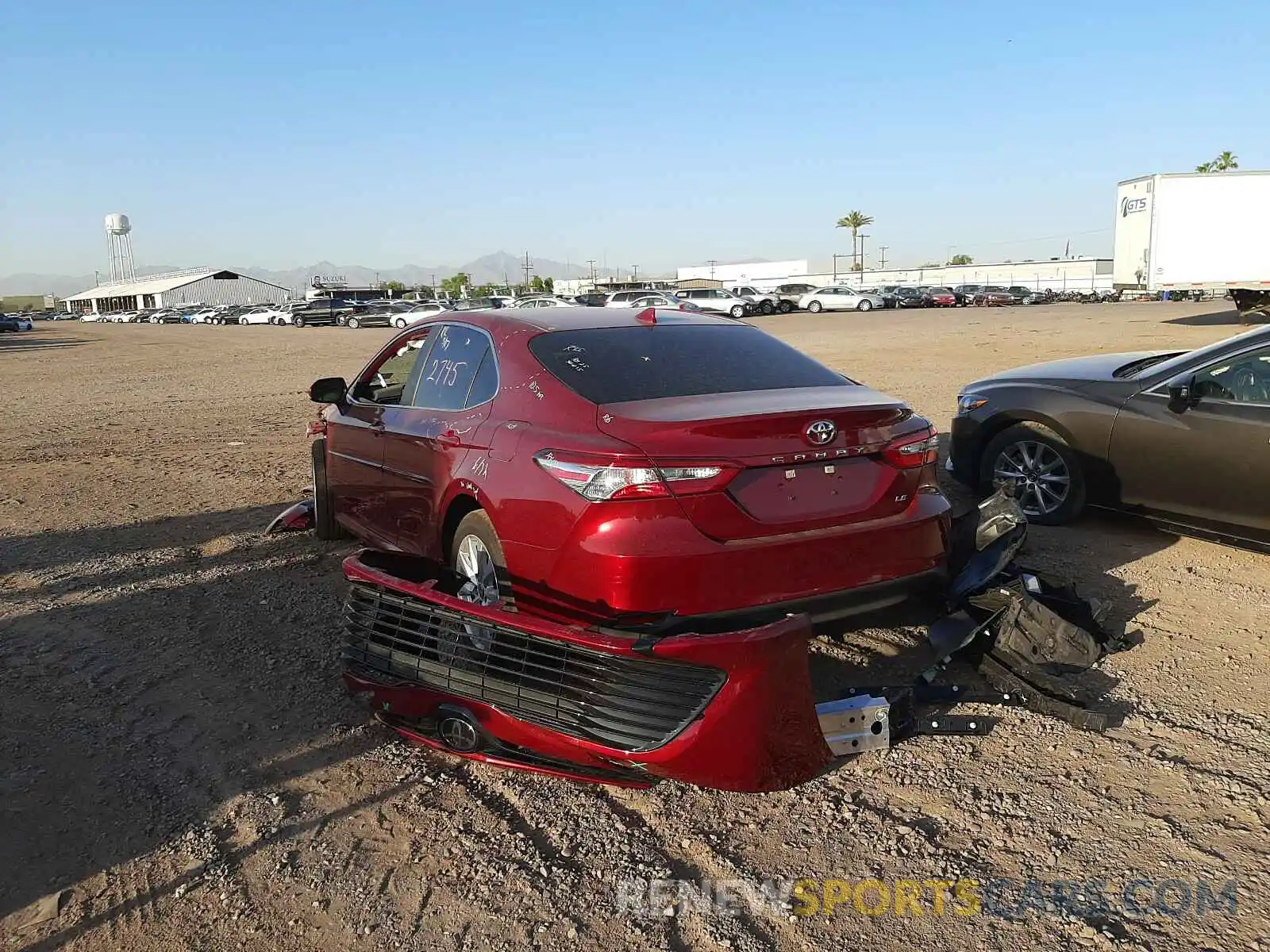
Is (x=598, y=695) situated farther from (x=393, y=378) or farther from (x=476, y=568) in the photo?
(x=393, y=378)

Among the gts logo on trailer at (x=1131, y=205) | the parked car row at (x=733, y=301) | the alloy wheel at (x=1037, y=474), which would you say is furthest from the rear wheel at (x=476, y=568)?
the parked car row at (x=733, y=301)

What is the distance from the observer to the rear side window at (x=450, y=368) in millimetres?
4449

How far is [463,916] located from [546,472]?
5.07ft

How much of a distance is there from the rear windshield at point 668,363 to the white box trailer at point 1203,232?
94.9 feet

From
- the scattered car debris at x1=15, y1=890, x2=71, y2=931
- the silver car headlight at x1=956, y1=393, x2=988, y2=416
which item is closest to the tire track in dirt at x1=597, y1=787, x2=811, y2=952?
the scattered car debris at x1=15, y1=890, x2=71, y2=931

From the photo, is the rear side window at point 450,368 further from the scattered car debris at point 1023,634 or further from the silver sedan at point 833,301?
the silver sedan at point 833,301

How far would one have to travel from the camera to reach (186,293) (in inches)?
4572

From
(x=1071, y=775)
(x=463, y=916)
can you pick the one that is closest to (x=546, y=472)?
(x=463, y=916)

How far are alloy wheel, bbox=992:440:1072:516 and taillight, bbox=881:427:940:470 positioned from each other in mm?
2647

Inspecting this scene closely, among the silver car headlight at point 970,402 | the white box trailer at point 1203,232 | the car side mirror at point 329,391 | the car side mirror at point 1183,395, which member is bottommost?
the silver car headlight at point 970,402

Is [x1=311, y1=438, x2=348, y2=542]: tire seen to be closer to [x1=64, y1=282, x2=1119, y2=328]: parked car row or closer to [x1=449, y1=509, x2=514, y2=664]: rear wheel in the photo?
[x1=449, y1=509, x2=514, y2=664]: rear wheel

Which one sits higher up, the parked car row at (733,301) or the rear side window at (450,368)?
the rear side window at (450,368)

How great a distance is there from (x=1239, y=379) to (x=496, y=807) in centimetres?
477

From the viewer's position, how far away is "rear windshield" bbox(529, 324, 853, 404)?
391 centimetres
